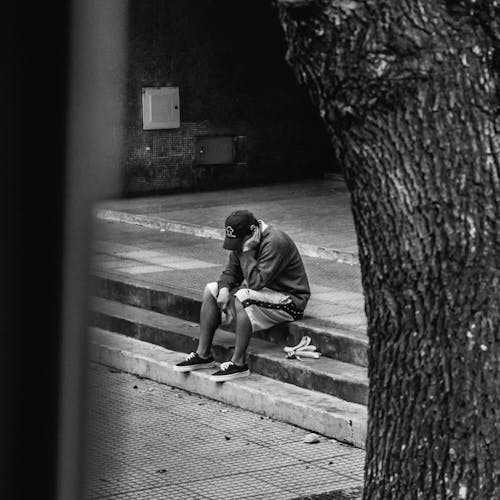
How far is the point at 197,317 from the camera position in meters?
9.13

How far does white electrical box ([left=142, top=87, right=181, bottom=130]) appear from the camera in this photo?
15.4m

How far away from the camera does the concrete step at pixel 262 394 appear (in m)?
6.97

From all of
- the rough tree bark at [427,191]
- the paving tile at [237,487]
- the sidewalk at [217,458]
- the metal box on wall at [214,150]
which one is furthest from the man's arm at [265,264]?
the metal box on wall at [214,150]

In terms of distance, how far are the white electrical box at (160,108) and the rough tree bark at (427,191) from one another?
1199 cm

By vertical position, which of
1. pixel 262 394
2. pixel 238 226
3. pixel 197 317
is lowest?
pixel 262 394

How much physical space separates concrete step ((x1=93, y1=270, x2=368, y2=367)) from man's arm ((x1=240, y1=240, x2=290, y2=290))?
1.65 feet

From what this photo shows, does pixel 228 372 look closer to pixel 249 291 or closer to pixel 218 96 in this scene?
pixel 249 291

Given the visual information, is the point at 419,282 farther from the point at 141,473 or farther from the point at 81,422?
the point at 141,473

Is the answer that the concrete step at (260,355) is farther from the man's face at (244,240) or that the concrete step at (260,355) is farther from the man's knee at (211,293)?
the man's face at (244,240)

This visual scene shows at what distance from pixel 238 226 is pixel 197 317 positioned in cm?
158

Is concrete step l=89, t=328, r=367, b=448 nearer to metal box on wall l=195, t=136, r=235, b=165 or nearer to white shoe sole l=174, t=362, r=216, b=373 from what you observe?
white shoe sole l=174, t=362, r=216, b=373

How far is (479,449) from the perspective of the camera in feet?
11.6

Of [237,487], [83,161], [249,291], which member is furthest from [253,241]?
[83,161]

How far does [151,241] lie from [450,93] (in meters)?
9.11
